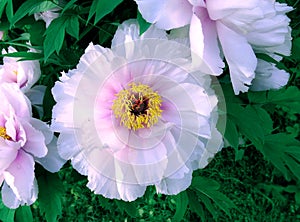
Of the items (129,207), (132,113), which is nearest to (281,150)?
(129,207)

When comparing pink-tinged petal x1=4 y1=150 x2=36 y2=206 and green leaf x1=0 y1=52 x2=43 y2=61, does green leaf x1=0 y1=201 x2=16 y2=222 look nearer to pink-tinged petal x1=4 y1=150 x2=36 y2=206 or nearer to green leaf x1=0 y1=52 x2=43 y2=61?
pink-tinged petal x1=4 y1=150 x2=36 y2=206

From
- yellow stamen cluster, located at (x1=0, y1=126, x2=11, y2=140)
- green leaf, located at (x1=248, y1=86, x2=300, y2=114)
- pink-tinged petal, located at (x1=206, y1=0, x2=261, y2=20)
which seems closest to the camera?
pink-tinged petal, located at (x1=206, y1=0, x2=261, y2=20)

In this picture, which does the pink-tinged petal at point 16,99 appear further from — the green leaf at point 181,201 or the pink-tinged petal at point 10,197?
the green leaf at point 181,201

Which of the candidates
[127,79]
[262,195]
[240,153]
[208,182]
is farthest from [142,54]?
[262,195]

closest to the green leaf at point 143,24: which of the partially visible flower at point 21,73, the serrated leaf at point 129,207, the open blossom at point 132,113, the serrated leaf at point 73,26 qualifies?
the open blossom at point 132,113

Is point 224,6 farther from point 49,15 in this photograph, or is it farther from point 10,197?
point 10,197

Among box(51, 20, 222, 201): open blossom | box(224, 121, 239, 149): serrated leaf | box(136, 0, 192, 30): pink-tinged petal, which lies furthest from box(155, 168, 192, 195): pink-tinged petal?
box(136, 0, 192, 30): pink-tinged petal

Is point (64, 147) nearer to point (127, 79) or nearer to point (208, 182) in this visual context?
point (127, 79)

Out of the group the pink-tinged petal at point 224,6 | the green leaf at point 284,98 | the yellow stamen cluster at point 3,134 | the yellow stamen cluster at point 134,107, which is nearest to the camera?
the pink-tinged petal at point 224,6
